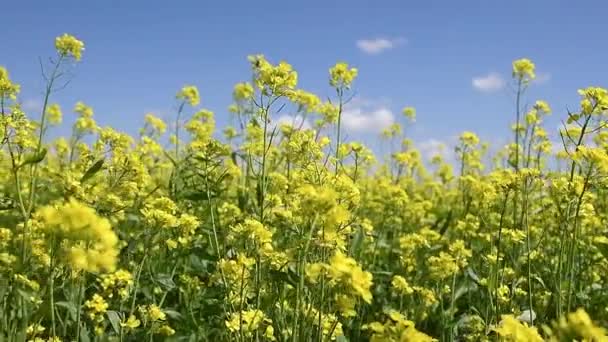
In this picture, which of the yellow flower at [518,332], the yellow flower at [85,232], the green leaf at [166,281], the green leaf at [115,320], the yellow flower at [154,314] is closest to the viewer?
the yellow flower at [85,232]

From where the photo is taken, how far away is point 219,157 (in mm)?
3395

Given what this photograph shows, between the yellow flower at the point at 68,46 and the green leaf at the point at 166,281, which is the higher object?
the yellow flower at the point at 68,46

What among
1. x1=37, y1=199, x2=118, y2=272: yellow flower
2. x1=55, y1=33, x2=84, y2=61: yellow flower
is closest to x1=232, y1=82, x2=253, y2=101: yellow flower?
x1=55, y1=33, x2=84, y2=61: yellow flower

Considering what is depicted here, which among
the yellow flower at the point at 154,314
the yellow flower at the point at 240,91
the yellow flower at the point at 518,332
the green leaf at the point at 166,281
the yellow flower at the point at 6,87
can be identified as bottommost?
the yellow flower at the point at 154,314

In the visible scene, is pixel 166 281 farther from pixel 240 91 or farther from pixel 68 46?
pixel 240 91

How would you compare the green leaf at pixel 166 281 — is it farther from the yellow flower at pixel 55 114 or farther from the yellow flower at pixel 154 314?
the yellow flower at pixel 55 114

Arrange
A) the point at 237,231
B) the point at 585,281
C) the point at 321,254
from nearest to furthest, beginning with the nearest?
the point at 237,231 < the point at 321,254 < the point at 585,281

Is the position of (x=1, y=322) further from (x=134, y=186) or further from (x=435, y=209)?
(x=435, y=209)

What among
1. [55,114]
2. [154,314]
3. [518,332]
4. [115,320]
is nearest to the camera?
[518,332]

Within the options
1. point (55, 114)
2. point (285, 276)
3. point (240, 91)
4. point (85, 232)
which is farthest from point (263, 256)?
point (55, 114)

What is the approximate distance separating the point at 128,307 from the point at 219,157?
92 centimetres

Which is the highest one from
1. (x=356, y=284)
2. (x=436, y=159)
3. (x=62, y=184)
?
(x=436, y=159)

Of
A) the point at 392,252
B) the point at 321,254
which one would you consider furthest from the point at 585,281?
the point at 321,254

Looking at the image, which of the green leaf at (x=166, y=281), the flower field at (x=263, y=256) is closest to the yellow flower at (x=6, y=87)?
the flower field at (x=263, y=256)
